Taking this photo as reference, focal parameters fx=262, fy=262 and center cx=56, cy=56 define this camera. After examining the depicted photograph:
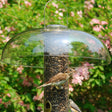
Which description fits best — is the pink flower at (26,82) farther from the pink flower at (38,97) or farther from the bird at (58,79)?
the bird at (58,79)

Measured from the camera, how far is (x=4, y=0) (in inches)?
144

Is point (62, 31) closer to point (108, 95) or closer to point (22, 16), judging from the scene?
point (22, 16)

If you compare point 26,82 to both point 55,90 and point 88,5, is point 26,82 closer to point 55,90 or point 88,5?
point 55,90

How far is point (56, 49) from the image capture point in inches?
73.7

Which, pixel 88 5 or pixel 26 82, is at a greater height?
pixel 88 5

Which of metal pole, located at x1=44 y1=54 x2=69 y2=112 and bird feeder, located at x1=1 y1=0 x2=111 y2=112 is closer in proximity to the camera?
bird feeder, located at x1=1 y1=0 x2=111 y2=112

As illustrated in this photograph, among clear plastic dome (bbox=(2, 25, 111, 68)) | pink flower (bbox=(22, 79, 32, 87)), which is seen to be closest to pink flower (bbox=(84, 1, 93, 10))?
pink flower (bbox=(22, 79, 32, 87))

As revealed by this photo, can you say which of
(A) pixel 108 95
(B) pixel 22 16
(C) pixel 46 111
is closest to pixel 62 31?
(C) pixel 46 111

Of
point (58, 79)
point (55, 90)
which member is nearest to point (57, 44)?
point (58, 79)

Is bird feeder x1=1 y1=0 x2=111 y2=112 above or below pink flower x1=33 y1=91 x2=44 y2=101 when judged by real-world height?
above

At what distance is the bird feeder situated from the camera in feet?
6.15

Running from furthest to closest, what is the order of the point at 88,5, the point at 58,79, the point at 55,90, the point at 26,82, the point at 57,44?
the point at 88,5 < the point at 26,82 < the point at 55,90 < the point at 58,79 < the point at 57,44

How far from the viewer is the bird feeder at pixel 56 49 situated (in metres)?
1.87

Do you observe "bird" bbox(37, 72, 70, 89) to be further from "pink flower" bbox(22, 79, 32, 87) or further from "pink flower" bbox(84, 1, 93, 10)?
"pink flower" bbox(84, 1, 93, 10)
